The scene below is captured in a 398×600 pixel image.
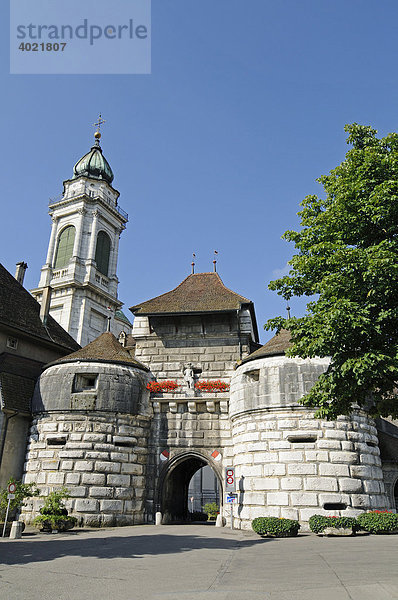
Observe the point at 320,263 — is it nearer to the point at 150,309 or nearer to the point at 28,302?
the point at 150,309

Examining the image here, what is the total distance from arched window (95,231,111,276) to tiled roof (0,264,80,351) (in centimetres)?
2804

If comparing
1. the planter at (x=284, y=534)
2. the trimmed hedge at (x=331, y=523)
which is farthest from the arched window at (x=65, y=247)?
the trimmed hedge at (x=331, y=523)

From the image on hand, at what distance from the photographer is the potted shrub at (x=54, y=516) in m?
16.4

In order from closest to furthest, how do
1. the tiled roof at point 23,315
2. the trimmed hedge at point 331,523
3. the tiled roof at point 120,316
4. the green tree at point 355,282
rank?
1. the green tree at point 355,282
2. the trimmed hedge at point 331,523
3. the tiled roof at point 23,315
4. the tiled roof at point 120,316

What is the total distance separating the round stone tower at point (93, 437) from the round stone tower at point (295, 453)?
494 cm

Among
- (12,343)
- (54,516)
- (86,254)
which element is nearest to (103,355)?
(12,343)

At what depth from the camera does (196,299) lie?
24375 millimetres

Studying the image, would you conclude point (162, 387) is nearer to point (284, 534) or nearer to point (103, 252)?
point (284, 534)

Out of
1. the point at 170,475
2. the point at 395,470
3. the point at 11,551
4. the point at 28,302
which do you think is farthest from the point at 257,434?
the point at 28,302

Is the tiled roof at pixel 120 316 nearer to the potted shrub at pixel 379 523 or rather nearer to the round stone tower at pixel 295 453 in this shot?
the round stone tower at pixel 295 453

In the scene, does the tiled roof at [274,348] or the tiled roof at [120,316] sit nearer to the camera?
the tiled roof at [274,348]

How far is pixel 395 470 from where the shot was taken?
2088 cm

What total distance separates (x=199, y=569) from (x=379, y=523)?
819 cm

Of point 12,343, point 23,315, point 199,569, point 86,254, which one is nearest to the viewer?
point 199,569
